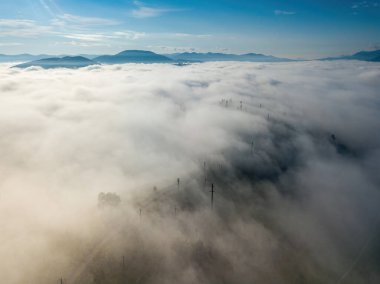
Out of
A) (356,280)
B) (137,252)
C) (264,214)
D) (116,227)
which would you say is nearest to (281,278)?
(356,280)

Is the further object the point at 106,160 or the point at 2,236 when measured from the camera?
the point at 106,160

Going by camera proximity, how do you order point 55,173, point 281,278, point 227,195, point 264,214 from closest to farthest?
point 281,278
point 264,214
point 227,195
point 55,173

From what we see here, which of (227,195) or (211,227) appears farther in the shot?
(227,195)

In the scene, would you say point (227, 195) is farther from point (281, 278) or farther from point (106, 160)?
point (106, 160)

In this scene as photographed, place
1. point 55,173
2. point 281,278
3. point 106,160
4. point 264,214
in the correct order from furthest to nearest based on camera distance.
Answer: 1. point 106,160
2. point 55,173
3. point 264,214
4. point 281,278

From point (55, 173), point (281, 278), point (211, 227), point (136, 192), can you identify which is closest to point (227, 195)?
point (211, 227)

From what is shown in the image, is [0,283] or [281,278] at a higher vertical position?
[0,283]

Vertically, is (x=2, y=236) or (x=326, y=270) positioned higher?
(x=2, y=236)

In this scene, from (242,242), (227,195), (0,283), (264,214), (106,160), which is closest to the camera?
(0,283)

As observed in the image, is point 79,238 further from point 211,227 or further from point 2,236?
point 211,227
